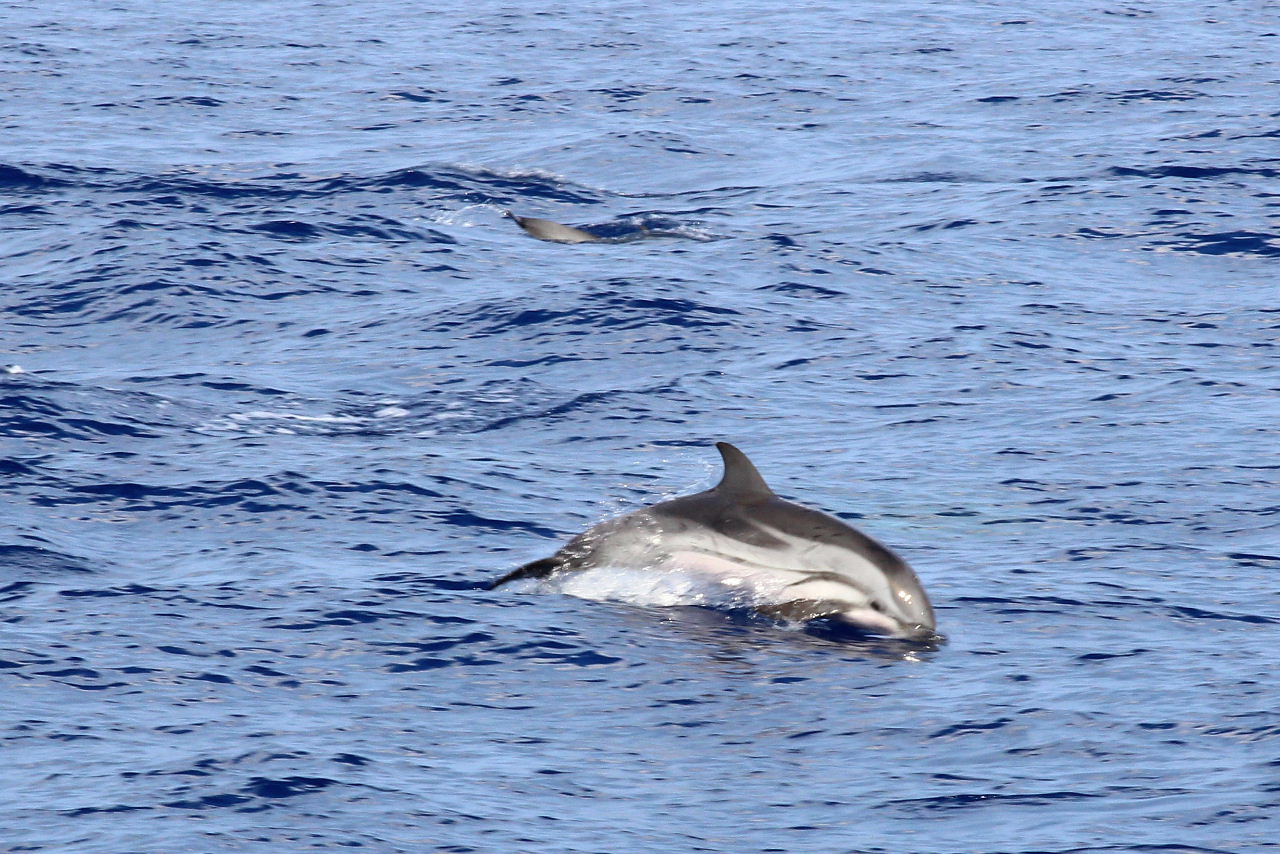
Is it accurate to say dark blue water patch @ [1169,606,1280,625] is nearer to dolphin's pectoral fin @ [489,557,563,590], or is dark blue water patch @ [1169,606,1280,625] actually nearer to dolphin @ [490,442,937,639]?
dolphin @ [490,442,937,639]

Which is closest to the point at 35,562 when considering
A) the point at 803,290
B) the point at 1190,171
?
the point at 803,290

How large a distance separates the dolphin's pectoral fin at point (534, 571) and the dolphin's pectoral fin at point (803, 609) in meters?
1.44

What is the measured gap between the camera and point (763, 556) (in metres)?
12.9

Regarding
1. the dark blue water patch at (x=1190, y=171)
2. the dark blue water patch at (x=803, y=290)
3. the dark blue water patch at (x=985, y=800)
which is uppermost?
the dark blue water patch at (x=1190, y=171)

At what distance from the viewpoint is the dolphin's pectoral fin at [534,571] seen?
1322cm

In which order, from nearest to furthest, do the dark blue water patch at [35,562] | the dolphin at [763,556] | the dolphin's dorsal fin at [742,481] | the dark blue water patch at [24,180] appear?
the dolphin at [763,556] < the dolphin's dorsal fin at [742,481] < the dark blue water patch at [35,562] < the dark blue water patch at [24,180]

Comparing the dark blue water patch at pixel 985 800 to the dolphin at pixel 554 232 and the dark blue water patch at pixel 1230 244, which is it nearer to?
the dark blue water patch at pixel 1230 244

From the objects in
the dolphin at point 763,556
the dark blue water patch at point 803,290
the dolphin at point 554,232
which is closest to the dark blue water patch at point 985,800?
the dolphin at point 763,556

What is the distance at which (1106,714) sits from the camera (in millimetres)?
10953

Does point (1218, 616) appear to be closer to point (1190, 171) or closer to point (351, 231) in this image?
point (351, 231)

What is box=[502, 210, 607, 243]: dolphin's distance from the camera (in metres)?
25.3

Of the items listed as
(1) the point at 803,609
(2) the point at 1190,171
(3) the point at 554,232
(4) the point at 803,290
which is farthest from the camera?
(2) the point at 1190,171

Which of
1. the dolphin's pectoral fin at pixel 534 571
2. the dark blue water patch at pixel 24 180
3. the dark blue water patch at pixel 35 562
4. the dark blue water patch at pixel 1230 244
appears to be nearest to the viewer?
the dolphin's pectoral fin at pixel 534 571

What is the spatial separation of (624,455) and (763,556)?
3.88 meters
